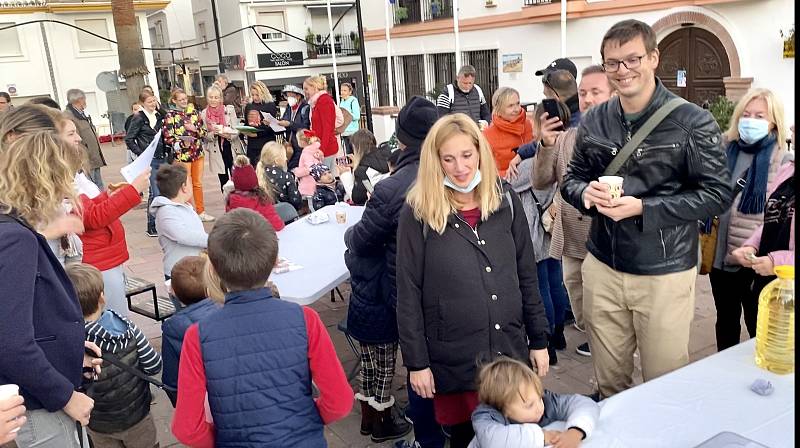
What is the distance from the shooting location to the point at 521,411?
7.20 ft

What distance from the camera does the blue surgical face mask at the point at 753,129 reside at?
3266mm

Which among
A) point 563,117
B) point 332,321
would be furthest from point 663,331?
point 332,321

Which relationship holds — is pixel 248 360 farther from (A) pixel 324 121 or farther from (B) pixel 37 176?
(A) pixel 324 121

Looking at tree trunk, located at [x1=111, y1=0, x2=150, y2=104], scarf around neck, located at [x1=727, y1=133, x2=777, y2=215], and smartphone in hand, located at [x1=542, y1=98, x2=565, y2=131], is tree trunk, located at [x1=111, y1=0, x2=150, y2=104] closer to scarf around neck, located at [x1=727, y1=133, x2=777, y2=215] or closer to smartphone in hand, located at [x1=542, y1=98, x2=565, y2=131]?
smartphone in hand, located at [x1=542, y1=98, x2=565, y2=131]

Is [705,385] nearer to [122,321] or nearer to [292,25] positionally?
[122,321]

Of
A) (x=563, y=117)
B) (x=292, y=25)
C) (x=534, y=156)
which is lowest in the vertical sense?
(x=534, y=156)

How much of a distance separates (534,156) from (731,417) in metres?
2.15

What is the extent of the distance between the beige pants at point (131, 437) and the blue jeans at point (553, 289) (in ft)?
8.44

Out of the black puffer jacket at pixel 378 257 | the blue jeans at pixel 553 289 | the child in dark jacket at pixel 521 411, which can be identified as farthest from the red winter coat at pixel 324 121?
the child in dark jacket at pixel 521 411

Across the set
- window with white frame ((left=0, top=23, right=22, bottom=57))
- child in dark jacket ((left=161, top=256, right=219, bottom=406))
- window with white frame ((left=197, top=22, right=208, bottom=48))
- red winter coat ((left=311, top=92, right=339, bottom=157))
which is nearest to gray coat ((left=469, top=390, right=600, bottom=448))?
child in dark jacket ((left=161, top=256, right=219, bottom=406))

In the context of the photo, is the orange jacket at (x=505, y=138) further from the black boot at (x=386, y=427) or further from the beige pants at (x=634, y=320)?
the black boot at (x=386, y=427)

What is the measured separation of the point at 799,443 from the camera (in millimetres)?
725

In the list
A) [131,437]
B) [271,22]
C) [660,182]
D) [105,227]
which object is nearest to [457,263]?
[660,182]

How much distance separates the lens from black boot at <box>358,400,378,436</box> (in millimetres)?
3569
